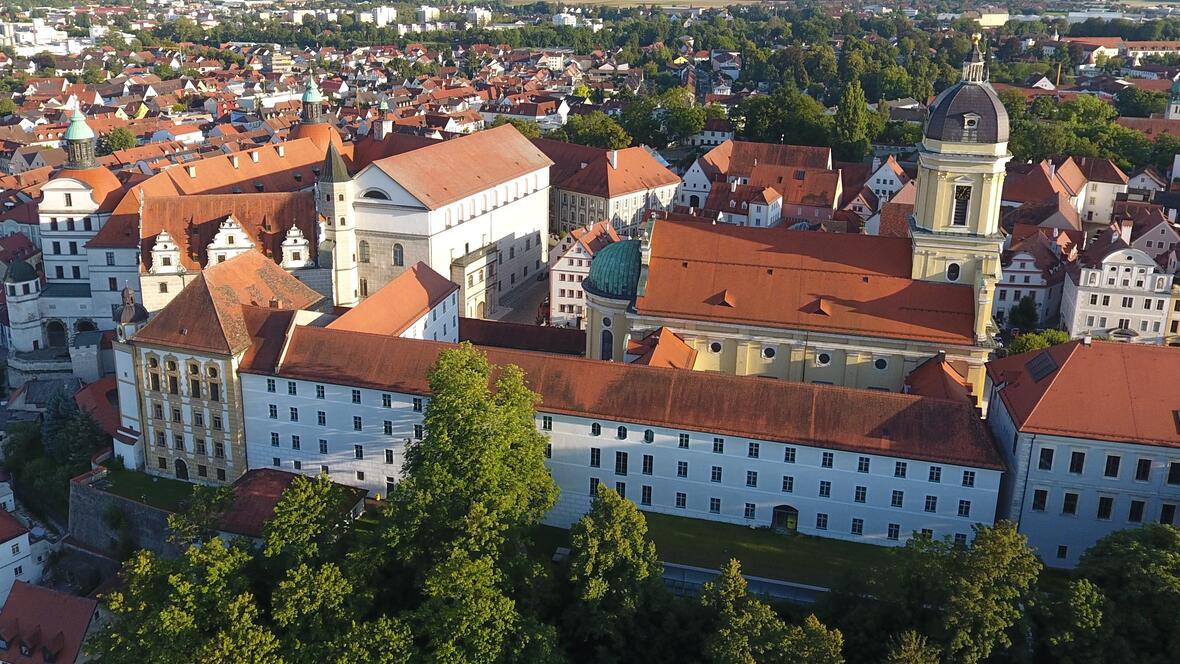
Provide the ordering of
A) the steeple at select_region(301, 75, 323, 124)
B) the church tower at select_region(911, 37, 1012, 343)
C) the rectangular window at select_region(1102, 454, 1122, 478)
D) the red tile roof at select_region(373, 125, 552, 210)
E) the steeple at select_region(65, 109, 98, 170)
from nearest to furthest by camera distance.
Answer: the rectangular window at select_region(1102, 454, 1122, 478), the church tower at select_region(911, 37, 1012, 343), the red tile roof at select_region(373, 125, 552, 210), the steeple at select_region(65, 109, 98, 170), the steeple at select_region(301, 75, 323, 124)

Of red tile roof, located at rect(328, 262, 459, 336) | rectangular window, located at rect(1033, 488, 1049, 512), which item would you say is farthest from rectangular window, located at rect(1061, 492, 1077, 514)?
red tile roof, located at rect(328, 262, 459, 336)

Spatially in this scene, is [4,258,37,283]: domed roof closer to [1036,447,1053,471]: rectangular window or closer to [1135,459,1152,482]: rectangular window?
[1036,447,1053,471]: rectangular window

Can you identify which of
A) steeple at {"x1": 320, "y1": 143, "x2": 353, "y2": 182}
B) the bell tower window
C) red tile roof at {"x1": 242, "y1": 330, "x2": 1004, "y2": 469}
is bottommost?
red tile roof at {"x1": 242, "y1": 330, "x2": 1004, "y2": 469}

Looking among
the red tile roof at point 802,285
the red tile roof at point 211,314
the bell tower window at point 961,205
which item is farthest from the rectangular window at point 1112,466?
the red tile roof at point 211,314

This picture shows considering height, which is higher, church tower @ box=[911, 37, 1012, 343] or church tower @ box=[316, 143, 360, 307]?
church tower @ box=[911, 37, 1012, 343]

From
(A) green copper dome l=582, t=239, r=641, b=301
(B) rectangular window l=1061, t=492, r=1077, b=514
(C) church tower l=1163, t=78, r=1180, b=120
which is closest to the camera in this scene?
(B) rectangular window l=1061, t=492, r=1077, b=514

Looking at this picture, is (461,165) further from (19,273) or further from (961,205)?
(961,205)

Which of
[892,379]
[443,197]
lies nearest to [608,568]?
[892,379]
